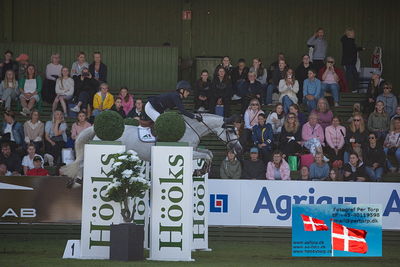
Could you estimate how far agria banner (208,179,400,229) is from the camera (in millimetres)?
18688

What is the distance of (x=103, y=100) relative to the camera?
2180cm

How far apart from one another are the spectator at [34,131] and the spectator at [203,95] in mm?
3659

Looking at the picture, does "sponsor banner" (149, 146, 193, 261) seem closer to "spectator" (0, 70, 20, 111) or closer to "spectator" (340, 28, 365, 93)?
"spectator" (0, 70, 20, 111)

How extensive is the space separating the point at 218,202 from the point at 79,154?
9.63 feet

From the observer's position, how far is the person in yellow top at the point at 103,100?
21766mm

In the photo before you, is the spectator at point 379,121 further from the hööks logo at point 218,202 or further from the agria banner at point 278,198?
the hööks logo at point 218,202

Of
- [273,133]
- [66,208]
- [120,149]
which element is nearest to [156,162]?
[120,149]

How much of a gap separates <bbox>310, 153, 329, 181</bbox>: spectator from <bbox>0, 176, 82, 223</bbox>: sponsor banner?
4.76 meters

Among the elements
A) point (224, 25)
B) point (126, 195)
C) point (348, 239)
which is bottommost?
point (348, 239)

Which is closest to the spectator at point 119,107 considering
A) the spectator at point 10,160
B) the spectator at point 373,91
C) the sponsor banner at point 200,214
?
the spectator at point 10,160

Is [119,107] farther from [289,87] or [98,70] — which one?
[289,87]

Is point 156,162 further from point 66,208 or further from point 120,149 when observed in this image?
point 66,208

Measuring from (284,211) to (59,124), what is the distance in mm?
5582

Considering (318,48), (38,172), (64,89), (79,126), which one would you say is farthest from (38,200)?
(318,48)
